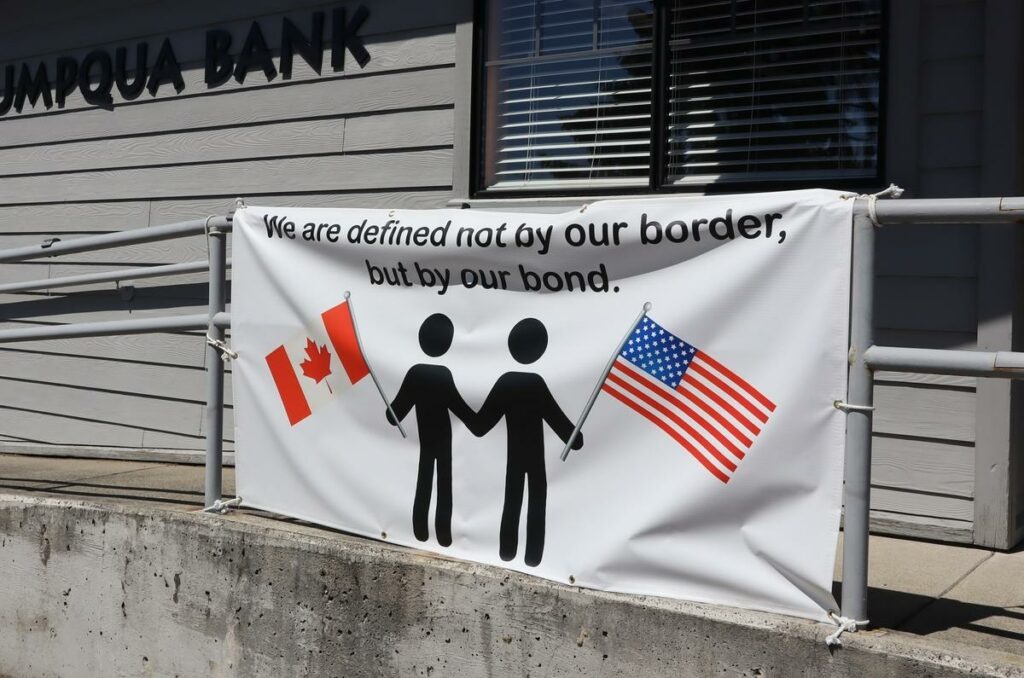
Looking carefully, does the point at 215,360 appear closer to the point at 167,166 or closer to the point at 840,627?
the point at 840,627

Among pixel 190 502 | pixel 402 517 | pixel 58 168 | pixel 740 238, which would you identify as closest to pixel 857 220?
pixel 740 238

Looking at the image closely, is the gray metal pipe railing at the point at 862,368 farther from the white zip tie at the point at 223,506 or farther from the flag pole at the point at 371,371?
the white zip tie at the point at 223,506

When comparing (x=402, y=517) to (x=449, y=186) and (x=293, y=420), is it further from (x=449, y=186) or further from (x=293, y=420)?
(x=449, y=186)

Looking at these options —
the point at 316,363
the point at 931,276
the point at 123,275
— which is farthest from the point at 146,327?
the point at 931,276

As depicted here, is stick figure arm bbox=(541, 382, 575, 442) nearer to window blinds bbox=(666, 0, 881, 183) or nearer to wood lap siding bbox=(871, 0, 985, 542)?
wood lap siding bbox=(871, 0, 985, 542)

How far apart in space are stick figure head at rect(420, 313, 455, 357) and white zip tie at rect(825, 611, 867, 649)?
59.4 inches

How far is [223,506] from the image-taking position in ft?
13.6

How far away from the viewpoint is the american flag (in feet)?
9.75

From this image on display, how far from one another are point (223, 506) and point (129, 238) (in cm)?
141

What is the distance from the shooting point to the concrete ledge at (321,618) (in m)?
2.85

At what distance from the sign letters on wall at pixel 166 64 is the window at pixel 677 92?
101 cm

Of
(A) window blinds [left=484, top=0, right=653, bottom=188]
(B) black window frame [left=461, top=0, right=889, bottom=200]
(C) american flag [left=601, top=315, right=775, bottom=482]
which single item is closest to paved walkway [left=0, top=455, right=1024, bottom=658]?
(C) american flag [left=601, top=315, right=775, bottom=482]

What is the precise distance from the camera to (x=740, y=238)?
3.02 meters

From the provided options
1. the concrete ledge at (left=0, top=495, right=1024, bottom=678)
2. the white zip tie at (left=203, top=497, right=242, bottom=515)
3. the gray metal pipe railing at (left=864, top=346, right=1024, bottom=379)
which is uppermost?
the gray metal pipe railing at (left=864, top=346, right=1024, bottom=379)
